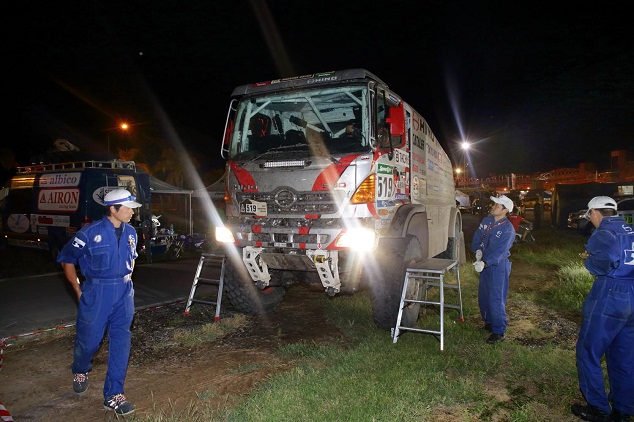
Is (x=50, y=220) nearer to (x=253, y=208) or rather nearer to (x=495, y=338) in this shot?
(x=253, y=208)

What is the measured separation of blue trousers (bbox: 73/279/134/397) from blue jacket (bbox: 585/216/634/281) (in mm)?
4121

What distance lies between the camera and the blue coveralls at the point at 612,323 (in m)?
3.73

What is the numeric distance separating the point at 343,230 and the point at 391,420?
2.44m

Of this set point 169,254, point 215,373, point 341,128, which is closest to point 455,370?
point 215,373

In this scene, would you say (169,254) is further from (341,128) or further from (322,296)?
(341,128)

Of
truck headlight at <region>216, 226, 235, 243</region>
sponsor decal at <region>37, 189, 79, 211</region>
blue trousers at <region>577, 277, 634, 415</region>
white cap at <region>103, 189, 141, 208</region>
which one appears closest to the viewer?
blue trousers at <region>577, 277, 634, 415</region>

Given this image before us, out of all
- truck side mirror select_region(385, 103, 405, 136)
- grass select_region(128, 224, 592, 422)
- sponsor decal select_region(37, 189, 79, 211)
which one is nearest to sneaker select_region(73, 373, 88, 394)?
grass select_region(128, 224, 592, 422)

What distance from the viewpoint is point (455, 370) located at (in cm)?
479

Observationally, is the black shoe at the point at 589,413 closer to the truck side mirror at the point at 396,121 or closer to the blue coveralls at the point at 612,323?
the blue coveralls at the point at 612,323

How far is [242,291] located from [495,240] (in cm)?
361

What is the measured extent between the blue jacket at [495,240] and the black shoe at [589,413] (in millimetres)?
2168

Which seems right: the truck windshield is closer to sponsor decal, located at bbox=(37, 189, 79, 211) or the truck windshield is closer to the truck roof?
the truck roof

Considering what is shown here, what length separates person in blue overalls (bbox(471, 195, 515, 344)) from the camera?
5.83 m

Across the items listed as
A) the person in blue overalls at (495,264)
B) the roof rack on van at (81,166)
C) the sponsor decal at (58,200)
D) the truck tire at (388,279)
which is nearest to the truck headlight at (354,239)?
the truck tire at (388,279)
